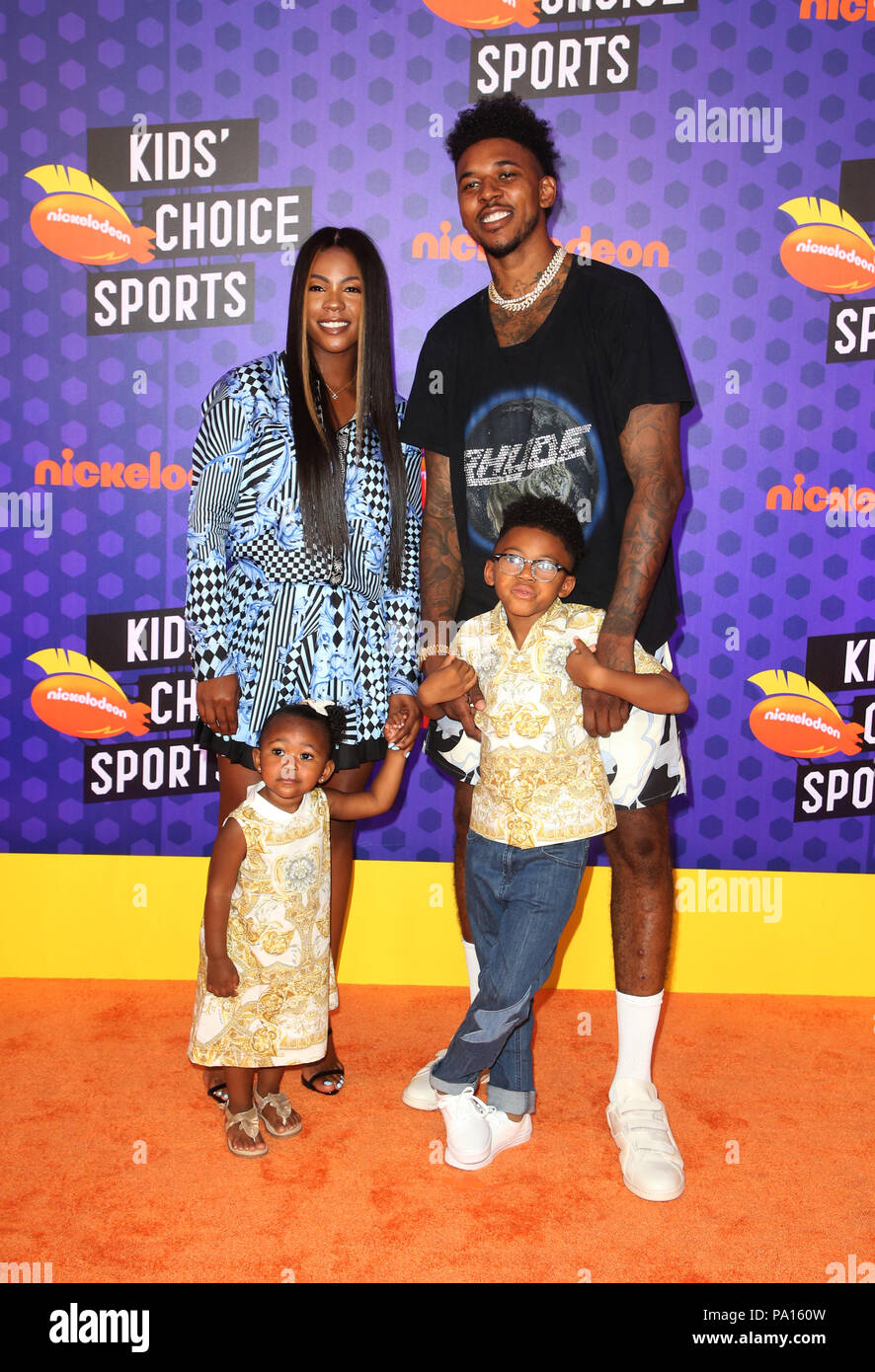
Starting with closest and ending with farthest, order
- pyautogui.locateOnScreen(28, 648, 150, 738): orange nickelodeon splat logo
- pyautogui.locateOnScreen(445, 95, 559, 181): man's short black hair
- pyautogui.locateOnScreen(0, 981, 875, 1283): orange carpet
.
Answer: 1. pyautogui.locateOnScreen(0, 981, 875, 1283): orange carpet
2. pyautogui.locateOnScreen(445, 95, 559, 181): man's short black hair
3. pyautogui.locateOnScreen(28, 648, 150, 738): orange nickelodeon splat logo

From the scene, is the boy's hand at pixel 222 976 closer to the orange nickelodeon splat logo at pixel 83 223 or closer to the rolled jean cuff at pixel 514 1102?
the rolled jean cuff at pixel 514 1102

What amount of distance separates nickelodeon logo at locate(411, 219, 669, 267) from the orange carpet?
84.1 inches

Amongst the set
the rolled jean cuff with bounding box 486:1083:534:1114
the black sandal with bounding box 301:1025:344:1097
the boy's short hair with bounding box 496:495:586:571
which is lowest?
the black sandal with bounding box 301:1025:344:1097

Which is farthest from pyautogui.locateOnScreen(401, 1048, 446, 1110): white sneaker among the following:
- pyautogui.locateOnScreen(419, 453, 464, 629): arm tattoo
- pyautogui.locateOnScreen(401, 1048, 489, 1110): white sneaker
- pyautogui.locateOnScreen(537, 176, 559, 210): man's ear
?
pyautogui.locateOnScreen(537, 176, 559, 210): man's ear

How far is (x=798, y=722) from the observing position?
3221 millimetres

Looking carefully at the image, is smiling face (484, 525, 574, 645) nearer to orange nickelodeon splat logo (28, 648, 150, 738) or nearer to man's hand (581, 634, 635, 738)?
man's hand (581, 634, 635, 738)

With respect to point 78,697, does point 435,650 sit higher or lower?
higher

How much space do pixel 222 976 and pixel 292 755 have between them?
0.46 metres

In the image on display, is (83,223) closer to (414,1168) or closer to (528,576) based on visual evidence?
(528,576)

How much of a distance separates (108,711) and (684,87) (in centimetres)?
238

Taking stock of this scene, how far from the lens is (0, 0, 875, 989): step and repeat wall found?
300 cm

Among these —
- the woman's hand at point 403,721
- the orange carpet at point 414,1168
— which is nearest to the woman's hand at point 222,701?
the woman's hand at point 403,721

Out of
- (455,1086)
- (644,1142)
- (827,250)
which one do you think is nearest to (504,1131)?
(455,1086)

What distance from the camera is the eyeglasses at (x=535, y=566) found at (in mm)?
2088
